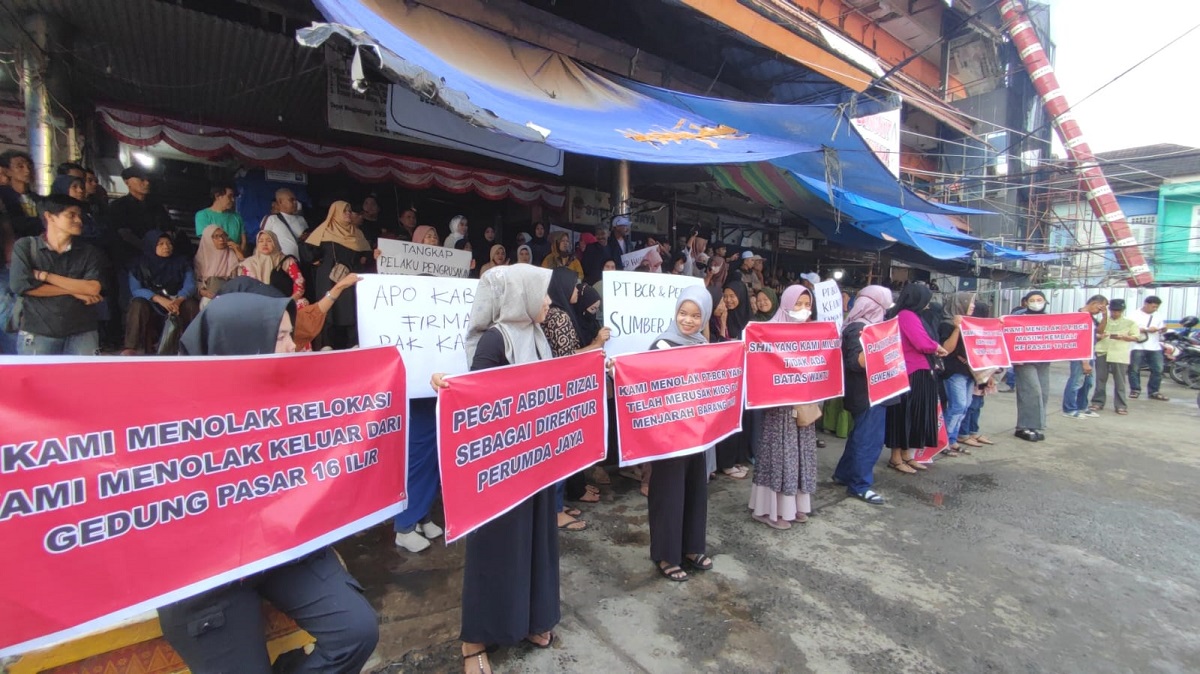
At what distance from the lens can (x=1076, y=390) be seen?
814cm

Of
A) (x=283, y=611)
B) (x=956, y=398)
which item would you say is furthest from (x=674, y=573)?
(x=956, y=398)

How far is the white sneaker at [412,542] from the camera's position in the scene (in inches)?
133

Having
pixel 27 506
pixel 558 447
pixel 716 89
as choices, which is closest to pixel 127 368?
pixel 27 506

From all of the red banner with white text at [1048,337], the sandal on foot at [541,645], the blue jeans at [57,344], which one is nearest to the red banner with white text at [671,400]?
the sandal on foot at [541,645]

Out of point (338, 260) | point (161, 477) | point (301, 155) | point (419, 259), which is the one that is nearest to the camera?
point (161, 477)

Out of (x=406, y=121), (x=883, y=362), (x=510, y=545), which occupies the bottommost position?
(x=510, y=545)

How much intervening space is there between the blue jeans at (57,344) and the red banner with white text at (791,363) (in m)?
4.38

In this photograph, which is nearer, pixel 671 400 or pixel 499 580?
pixel 499 580

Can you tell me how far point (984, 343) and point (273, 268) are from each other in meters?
7.05

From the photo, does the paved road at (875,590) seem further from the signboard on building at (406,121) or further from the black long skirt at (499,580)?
the signboard on building at (406,121)

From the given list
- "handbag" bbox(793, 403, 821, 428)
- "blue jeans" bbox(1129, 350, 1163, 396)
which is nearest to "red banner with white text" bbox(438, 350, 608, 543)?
"handbag" bbox(793, 403, 821, 428)

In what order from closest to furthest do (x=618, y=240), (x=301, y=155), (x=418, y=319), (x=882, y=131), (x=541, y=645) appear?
1. (x=541, y=645)
2. (x=418, y=319)
3. (x=301, y=155)
4. (x=618, y=240)
5. (x=882, y=131)

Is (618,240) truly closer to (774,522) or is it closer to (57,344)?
(774,522)

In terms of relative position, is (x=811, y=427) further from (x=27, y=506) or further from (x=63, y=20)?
(x=63, y=20)
